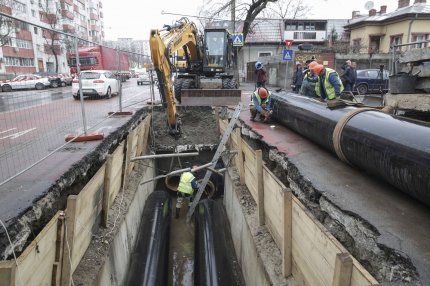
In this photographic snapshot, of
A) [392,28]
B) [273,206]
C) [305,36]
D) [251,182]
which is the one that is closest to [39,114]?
[251,182]

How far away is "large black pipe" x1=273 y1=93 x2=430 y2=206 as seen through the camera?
9.11ft

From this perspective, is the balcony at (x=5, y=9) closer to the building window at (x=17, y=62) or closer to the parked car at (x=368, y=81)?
the building window at (x=17, y=62)

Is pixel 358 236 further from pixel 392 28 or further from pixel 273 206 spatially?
pixel 392 28

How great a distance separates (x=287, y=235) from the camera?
3.19 m

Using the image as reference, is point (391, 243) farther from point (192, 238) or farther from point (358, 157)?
point (192, 238)

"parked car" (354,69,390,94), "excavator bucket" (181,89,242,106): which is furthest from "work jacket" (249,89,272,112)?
"parked car" (354,69,390,94)

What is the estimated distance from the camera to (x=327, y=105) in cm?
488

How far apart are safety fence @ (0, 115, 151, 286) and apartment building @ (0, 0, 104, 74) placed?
3006mm

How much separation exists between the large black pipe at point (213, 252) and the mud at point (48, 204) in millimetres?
2230

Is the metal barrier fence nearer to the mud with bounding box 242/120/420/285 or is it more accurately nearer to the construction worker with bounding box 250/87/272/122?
the mud with bounding box 242/120/420/285

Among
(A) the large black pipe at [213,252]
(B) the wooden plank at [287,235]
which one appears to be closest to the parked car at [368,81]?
(A) the large black pipe at [213,252]

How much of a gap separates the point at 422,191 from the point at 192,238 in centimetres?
492

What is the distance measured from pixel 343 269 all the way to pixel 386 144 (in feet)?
5.60

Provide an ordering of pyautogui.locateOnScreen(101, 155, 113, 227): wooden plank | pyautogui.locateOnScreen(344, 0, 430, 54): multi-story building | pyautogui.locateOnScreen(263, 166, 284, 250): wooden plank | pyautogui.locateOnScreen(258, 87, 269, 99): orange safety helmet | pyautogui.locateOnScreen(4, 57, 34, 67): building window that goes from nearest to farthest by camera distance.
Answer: pyautogui.locateOnScreen(263, 166, 284, 250): wooden plank, pyautogui.locateOnScreen(101, 155, 113, 227): wooden plank, pyautogui.locateOnScreen(258, 87, 269, 99): orange safety helmet, pyautogui.locateOnScreen(344, 0, 430, 54): multi-story building, pyautogui.locateOnScreen(4, 57, 34, 67): building window
